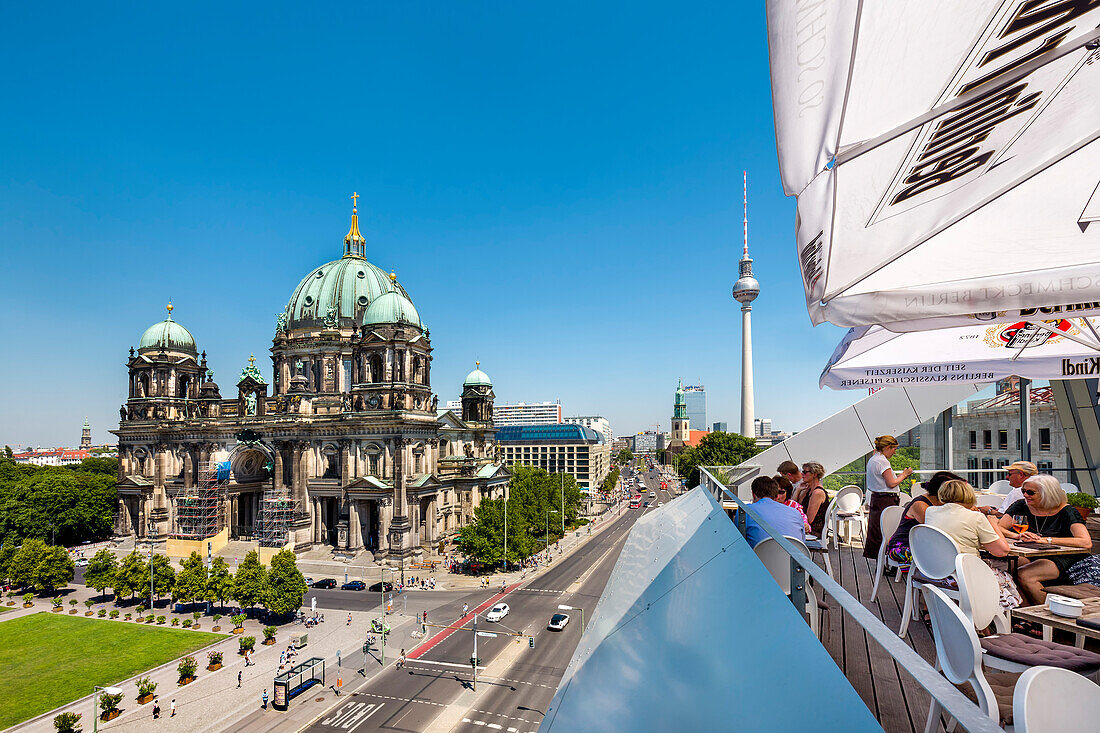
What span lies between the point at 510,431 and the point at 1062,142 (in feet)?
386

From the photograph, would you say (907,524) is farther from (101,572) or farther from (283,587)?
(101,572)

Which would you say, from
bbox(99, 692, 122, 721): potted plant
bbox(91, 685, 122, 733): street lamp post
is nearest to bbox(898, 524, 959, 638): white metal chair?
bbox(91, 685, 122, 733): street lamp post

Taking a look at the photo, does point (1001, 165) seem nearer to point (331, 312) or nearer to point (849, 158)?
point (849, 158)

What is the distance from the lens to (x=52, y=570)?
124ft

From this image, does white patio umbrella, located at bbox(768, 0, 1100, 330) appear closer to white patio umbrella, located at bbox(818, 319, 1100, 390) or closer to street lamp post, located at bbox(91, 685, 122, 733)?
white patio umbrella, located at bbox(818, 319, 1100, 390)

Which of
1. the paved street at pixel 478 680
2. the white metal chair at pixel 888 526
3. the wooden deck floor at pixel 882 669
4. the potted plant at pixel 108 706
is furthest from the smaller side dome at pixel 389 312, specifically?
the wooden deck floor at pixel 882 669

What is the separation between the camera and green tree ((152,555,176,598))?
3498 cm

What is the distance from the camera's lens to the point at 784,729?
2.56 meters

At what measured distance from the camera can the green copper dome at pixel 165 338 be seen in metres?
59.2

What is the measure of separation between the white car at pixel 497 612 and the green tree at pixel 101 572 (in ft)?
87.4

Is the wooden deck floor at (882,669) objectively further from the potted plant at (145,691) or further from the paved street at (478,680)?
the potted plant at (145,691)

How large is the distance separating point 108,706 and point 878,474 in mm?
29948

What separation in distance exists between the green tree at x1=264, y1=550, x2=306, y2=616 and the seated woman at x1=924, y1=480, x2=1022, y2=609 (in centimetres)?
3521

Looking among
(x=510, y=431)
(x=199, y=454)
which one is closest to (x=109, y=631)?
(x=199, y=454)
